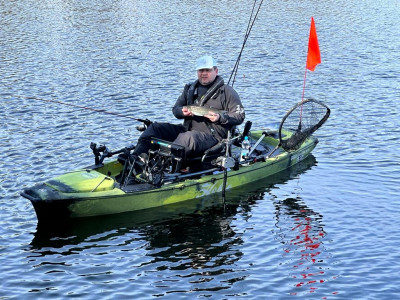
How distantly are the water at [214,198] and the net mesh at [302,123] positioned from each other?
2.53 feet

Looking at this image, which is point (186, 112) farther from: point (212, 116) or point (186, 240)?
point (186, 240)

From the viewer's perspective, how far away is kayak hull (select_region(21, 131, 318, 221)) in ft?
49.4

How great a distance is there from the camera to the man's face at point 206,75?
1688cm

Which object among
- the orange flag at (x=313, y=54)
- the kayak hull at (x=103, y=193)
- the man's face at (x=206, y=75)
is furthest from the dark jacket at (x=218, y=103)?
the orange flag at (x=313, y=54)

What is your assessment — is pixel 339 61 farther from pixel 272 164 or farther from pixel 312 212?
pixel 312 212

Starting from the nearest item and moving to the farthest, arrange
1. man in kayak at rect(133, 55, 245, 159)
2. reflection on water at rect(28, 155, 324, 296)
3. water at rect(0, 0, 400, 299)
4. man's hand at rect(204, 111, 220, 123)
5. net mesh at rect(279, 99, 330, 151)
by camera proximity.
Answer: water at rect(0, 0, 400, 299), reflection on water at rect(28, 155, 324, 296), man's hand at rect(204, 111, 220, 123), man in kayak at rect(133, 55, 245, 159), net mesh at rect(279, 99, 330, 151)

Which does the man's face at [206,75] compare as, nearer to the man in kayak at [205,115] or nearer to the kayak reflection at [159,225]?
the man in kayak at [205,115]

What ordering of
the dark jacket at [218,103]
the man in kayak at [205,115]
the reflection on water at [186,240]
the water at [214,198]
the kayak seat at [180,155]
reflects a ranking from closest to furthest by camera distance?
1. the water at [214,198]
2. the reflection on water at [186,240]
3. the kayak seat at [180,155]
4. the man in kayak at [205,115]
5. the dark jacket at [218,103]

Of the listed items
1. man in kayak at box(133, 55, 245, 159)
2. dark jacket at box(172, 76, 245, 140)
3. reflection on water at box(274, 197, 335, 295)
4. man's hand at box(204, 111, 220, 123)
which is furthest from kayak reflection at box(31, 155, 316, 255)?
man's hand at box(204, 111, 220, 123)

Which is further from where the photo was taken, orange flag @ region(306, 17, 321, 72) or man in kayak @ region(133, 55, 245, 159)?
orange flag @ region(306, 17, 321, 72)

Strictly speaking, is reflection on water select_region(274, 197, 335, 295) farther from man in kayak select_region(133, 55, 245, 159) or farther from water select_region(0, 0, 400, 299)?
man in kayak select_region(133, 55, 245, 159)

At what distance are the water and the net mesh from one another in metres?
0.77

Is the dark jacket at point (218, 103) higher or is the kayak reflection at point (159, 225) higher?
the dark jacket at point (218, 103)

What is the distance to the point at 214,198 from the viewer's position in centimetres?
1709
